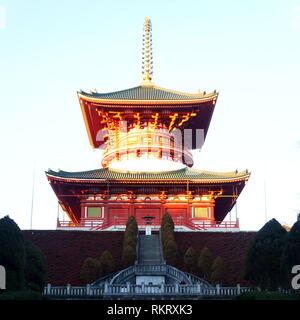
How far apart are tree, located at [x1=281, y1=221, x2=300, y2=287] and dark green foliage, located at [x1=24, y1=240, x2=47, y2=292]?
1048cm

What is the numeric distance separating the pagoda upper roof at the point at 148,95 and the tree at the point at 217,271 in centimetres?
2023

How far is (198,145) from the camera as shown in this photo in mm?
56219

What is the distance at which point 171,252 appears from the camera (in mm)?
31547

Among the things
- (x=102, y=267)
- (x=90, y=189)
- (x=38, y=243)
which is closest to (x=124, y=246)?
(x=102, y=267)

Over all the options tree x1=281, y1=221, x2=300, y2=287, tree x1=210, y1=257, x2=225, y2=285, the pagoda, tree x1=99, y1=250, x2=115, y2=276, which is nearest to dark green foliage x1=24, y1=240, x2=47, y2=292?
tree x1=99, y1=250, x2=115, y2=276

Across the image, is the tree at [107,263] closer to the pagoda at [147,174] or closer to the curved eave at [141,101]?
the pagoda at [147,174]

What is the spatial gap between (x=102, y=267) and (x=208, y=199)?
1655 cm

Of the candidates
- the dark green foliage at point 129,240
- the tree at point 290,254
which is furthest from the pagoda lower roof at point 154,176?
the tree at point 290,254

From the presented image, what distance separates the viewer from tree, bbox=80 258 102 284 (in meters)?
27.6

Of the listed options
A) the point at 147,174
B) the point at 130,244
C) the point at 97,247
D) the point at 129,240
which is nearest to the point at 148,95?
the point at 147,174

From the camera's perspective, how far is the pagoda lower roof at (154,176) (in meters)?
41.7

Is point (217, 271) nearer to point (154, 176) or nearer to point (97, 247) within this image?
point (97, 247)

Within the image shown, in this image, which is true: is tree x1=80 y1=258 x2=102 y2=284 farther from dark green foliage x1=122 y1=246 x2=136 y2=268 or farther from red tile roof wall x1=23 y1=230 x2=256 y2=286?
dark green foliage x1=122 y1=246 x2=136 y2=268

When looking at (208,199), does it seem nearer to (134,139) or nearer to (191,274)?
(134,139)
